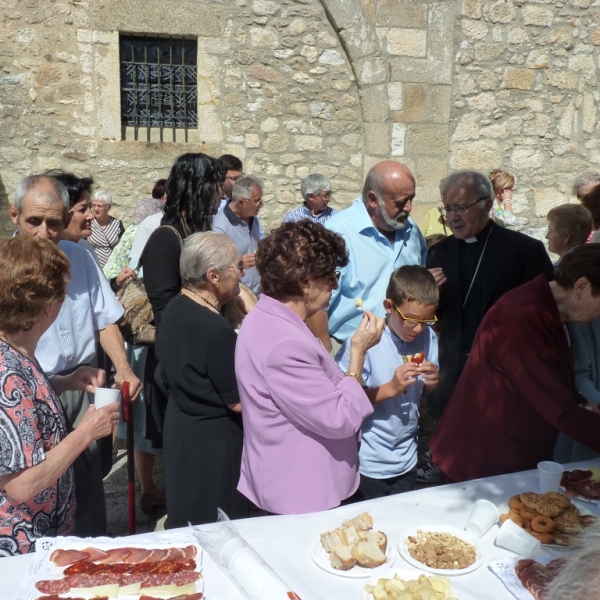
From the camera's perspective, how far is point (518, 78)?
712 centimetres

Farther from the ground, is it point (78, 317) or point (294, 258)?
point (294, 258)

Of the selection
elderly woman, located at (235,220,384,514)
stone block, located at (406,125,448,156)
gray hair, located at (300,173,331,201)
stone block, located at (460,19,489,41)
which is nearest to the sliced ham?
elderly woman, located at (235,220,384,514)

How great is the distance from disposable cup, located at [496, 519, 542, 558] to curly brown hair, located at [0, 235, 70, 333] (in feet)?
5.08

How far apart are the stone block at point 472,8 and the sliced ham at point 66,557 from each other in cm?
664

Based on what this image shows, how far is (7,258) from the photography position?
1.99m

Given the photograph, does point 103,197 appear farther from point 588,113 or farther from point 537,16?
point 588,113

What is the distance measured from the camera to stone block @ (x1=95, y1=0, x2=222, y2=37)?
6.85m

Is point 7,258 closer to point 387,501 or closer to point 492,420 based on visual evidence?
point 387,501

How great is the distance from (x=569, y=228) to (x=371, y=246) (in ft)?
4.63

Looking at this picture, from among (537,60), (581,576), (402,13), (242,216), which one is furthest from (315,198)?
(581,576)

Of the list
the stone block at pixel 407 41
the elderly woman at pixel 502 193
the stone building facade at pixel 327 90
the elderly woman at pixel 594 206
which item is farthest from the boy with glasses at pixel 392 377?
the stone block at pixel 407 41

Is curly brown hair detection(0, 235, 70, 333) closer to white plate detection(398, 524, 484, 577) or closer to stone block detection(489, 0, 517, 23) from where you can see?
white plate detection(398, 524, 484, 577)

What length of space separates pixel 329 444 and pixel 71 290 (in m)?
1.46

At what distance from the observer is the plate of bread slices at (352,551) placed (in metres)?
1.80
